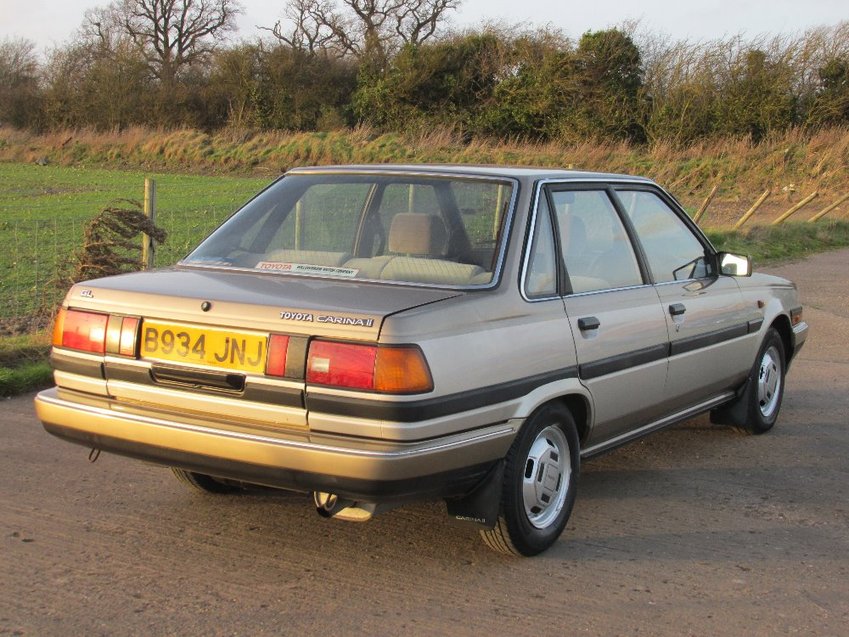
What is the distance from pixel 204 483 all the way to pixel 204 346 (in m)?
1.32

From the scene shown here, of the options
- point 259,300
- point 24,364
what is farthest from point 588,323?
point 24,364

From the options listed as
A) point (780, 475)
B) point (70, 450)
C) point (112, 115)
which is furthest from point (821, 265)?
point (112, 115)

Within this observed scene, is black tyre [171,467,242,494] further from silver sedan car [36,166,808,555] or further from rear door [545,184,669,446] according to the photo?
rear door [545,184,669,446]

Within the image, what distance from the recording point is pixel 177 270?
477 cm

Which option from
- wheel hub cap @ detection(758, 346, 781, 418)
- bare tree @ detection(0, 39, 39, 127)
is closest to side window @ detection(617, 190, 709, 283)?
wheel hub cap @ detection(758, 346, 781, 418)

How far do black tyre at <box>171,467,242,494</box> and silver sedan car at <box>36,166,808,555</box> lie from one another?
0.05 ft

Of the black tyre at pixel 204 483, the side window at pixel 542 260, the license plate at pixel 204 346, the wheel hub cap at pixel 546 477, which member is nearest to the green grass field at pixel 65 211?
the black tyre at pixel 204 483

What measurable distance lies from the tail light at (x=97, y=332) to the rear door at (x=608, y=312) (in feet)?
6.07

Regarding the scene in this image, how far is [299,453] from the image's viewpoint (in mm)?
3820

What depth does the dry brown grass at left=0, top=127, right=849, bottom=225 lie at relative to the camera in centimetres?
3228

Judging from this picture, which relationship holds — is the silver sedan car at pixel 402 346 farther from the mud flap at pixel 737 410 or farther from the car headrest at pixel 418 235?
the mud flap at pixel 737 410

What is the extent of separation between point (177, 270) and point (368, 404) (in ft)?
4.81

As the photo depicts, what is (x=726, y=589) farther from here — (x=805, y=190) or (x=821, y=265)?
(x=805, y=190)

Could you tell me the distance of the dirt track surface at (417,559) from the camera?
12.4 feet
